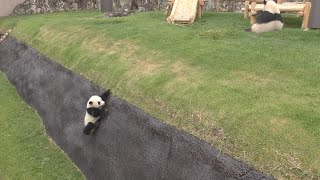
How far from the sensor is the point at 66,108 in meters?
9.19

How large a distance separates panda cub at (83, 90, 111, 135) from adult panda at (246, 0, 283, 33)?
15.7 feet

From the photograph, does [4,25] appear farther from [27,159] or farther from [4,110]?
[27,159]

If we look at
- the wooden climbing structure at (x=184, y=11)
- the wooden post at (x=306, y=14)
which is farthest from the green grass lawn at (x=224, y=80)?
the wooden climbing structure at (x=184, y=11)

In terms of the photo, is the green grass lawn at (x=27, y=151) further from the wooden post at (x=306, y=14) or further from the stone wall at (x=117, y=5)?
the stone wall at (x=117, y=5)

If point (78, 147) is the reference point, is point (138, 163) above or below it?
above

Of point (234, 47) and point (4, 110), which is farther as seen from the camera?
point (4, 110)

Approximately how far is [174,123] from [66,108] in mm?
4034

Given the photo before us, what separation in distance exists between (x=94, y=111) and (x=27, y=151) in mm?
2071

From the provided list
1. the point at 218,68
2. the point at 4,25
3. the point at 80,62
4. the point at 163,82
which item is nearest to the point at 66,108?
the point at 80,62

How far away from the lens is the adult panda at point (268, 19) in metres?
10.4

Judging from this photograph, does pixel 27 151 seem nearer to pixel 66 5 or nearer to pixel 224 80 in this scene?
pixel 224 80

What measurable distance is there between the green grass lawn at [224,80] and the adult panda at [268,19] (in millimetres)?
357

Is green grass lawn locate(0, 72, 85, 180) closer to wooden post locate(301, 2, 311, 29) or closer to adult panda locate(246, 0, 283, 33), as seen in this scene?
adult panda locate(246, 0, 283, 33)

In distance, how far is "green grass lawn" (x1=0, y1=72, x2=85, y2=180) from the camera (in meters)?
7.67
